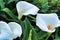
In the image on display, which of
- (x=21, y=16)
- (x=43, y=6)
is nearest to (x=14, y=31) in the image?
(x=21, y=16)

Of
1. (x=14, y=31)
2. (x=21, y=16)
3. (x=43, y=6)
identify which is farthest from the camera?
(x=43, y=6)

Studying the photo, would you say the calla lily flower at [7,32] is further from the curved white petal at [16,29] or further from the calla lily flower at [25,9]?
the calla lily flower at [25,9]

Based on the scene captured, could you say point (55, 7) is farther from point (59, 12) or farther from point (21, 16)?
point (21, 16)

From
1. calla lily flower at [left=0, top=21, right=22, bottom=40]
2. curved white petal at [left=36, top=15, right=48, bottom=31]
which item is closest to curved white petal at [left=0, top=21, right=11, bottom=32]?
calla lily flower at [left=0, top=21, right=22, bottom=40]

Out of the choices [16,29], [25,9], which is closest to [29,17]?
[25,9]

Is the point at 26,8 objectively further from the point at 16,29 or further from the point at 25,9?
the point at 16,29

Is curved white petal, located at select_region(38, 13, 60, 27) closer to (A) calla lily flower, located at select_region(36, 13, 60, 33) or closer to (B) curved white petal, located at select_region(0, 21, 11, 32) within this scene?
(A) calla lily flower, located at select_region(36, 13, 60, 33)

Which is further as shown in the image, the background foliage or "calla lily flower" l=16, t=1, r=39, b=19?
"calla lily flower" l=16, t=1, r=39, b=19
